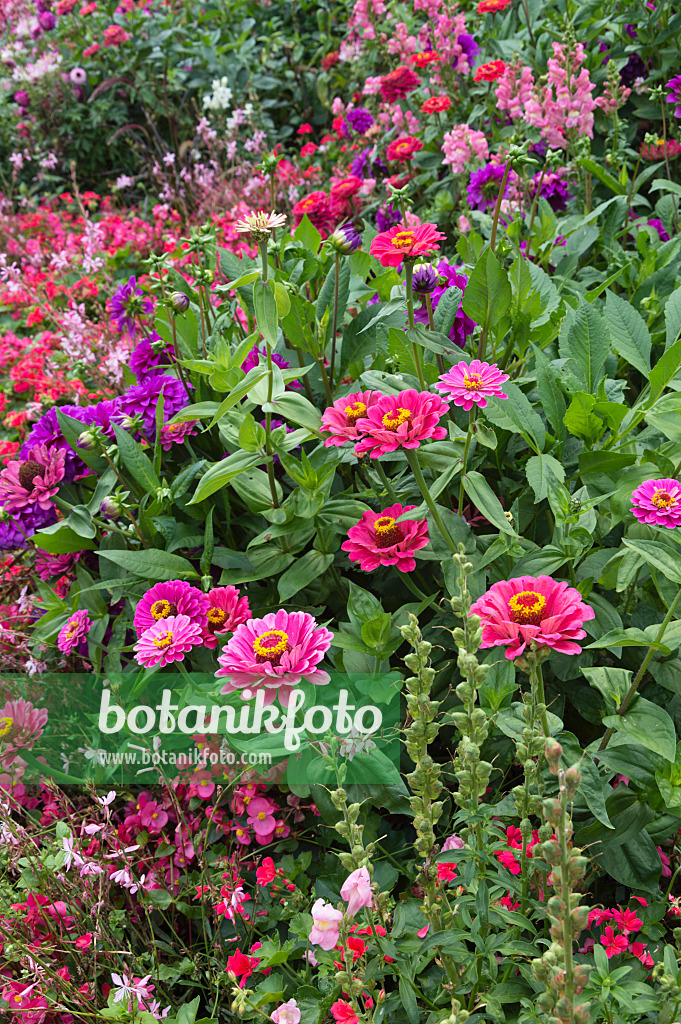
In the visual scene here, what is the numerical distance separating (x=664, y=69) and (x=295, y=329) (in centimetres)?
181

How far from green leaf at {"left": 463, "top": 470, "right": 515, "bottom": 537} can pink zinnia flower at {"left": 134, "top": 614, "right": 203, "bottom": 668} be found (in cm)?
51

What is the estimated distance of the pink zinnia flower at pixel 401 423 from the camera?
1.11 meters

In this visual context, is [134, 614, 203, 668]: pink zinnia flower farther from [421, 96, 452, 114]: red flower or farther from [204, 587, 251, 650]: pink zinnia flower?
[421, 96, 452, 114]: red flower

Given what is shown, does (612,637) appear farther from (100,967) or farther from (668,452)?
(100,967)

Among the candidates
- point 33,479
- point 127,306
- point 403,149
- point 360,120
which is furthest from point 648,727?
point 360,120

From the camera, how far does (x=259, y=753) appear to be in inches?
49.5

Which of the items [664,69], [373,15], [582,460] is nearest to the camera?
[582,460]

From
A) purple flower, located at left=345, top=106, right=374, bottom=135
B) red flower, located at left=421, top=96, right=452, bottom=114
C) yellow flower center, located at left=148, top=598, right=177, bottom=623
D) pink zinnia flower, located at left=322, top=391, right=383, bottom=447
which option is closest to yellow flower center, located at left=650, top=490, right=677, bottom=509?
pink zinnia flower, located at left=322, top=391, right=383, bottom=447

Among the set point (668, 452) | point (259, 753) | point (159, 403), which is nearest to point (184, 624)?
point (259, 753)

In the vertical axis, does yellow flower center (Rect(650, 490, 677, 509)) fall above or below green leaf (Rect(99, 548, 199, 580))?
above

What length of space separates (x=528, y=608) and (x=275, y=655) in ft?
1.31

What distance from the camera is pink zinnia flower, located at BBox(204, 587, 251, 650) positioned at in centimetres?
135

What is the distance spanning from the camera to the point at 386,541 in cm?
126

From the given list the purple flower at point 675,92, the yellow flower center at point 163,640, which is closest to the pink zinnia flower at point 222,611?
the yellow flower center at point 163,640
